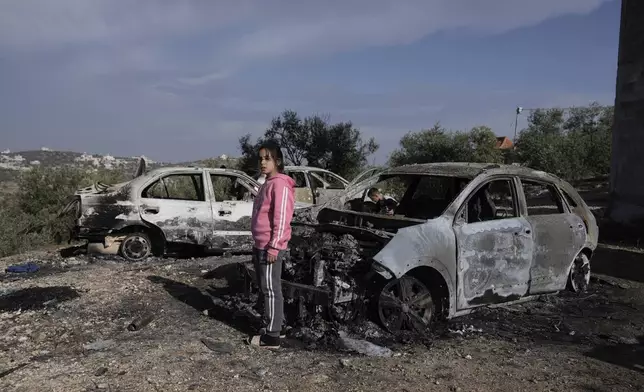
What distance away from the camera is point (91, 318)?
587 centimetres

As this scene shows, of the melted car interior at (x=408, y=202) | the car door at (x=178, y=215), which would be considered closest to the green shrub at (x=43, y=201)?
the car door at (x=178, y=215)

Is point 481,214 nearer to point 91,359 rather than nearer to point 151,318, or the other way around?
point 151,318

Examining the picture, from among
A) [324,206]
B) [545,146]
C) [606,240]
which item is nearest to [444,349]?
[324,206]

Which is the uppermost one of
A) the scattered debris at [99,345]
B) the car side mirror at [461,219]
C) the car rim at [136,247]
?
the car side mirror at [461,219]

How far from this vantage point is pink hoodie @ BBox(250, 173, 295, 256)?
4.78m

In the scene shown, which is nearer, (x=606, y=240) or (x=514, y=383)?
(x=514, y=383)

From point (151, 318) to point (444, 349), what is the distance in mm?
3012

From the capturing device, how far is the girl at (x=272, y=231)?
→ 15.7ft

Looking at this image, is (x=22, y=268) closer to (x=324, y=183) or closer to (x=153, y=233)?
(x=153, y=233)

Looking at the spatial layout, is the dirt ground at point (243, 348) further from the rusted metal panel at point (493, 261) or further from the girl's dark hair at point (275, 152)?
the girl's dark hair at point (275, 152)

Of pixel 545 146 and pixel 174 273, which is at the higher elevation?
pixel 545 146

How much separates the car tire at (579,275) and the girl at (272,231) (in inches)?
161

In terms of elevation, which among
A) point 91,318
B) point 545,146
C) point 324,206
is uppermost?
point 545,146

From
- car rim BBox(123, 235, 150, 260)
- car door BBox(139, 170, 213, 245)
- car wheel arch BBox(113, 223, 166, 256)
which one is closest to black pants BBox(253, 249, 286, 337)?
car door BBox(139, 170, 213, 245)
